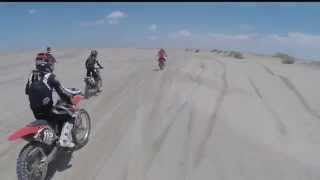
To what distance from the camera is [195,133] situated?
983 cm

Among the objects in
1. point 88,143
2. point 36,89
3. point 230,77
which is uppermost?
point 36,89

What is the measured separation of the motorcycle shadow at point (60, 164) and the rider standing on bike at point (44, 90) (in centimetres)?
39

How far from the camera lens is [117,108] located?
1349cm

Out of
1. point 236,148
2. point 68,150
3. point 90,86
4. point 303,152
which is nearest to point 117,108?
point 90,86

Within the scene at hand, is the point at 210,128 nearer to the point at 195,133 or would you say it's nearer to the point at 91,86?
the point at 195,133

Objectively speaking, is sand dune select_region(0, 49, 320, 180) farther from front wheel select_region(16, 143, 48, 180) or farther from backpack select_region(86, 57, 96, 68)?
backpack select_region(86, 57, 96, 68)

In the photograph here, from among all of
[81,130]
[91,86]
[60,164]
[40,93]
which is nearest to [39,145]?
[40,93]

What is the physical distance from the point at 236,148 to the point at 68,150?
11.1ft

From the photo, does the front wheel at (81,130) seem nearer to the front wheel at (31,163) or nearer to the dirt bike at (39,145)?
the dirt bike at (39,145)

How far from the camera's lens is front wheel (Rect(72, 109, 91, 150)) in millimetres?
9164

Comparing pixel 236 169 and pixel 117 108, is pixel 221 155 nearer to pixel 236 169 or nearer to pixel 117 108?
pixel 236 169

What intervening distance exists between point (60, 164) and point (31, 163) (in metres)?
1.27

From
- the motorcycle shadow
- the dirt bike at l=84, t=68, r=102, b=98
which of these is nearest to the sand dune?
the motorcycle shadow

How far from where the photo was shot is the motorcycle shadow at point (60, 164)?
8.00 metres
